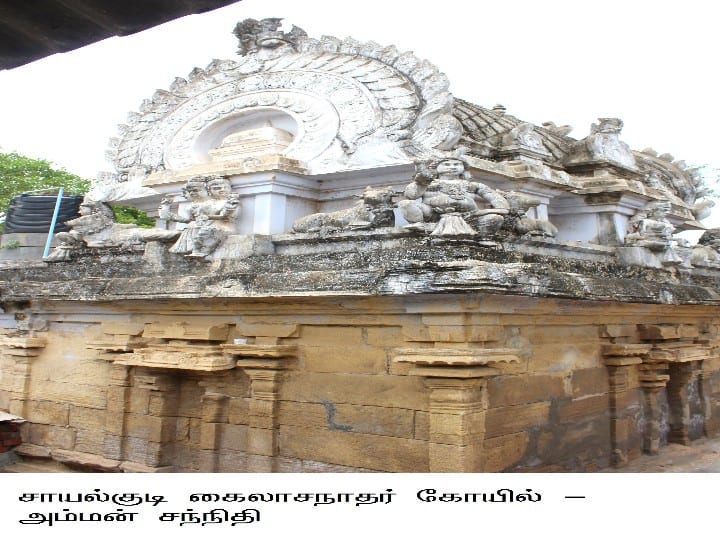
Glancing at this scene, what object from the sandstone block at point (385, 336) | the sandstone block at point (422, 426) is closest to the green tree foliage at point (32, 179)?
the sandstone block at point (385, 336)

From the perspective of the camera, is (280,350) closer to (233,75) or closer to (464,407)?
(464,407)

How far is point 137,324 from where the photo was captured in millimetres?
7891

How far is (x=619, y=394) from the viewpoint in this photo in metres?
7.73

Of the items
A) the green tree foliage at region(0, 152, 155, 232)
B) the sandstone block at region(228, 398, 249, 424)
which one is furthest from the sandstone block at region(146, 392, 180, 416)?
the green tree foliage at region(0, 152, 155, 232)

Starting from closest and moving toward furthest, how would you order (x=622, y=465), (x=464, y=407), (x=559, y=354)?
(x=464, y=407), (x=559, y=354), (x=622, y=465)

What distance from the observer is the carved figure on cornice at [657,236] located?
8.58 meters

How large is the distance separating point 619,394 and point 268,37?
5978mm

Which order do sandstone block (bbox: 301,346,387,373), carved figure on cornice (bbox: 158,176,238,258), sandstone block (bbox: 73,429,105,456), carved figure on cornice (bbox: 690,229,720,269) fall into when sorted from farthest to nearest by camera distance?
1. carved figure on cornice (bbox: 690,229,720,269)
2. sandstone block (bbox: 73,429,105,456)
3. carved figure on cornice (bbox: 158,176,238,258)
4. sandstone block (bbox: 301,346,387,373)

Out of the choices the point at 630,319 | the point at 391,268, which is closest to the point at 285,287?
the point at 391,268

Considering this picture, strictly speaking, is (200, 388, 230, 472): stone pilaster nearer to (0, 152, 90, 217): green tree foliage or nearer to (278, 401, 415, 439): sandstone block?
(278, 401, 415, 439): sandstone block

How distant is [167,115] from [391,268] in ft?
16.9

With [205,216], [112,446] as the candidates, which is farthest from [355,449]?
[112,446]

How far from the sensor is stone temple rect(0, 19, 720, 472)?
611cm

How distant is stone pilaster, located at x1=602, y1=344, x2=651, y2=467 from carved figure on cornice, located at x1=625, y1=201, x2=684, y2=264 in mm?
1371
